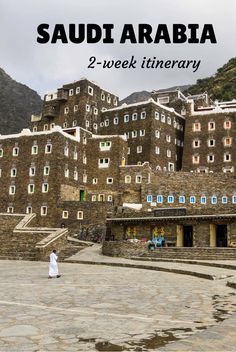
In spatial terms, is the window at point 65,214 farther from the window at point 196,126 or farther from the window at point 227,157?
the window at point 196,126

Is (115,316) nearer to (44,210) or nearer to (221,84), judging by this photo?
(44,210)

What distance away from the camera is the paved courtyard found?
6195 mm

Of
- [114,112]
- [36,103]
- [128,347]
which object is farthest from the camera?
[36,103]

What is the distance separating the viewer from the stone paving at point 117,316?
6.13 metres

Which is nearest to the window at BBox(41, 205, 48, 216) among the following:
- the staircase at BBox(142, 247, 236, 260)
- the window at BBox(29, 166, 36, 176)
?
the window at BBox(29, 166, 36, 176)

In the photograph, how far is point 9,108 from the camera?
Answer: 107 metres

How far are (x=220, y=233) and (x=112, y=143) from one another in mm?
24772

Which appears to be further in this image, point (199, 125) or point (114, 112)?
point (114, 112)

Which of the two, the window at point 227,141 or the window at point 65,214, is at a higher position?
the window at point 227,141

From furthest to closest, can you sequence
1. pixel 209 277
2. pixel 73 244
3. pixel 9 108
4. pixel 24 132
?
pixel 9 108
pixel 24 132
pixel 73 244
pixel 209 277

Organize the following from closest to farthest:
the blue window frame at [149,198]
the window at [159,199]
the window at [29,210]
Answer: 1. the window at [159,199]
2. the blue window frame at [149,198]
3. the window at [29,210]

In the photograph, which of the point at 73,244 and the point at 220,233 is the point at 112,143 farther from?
the point at 220,233

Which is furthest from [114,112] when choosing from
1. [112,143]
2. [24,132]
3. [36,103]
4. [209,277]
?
[36,103]

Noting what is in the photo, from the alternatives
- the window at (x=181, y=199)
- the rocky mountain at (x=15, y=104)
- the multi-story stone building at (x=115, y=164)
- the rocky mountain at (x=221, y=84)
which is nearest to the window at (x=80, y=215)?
the multi-story stone building at (x=115, y=164)
